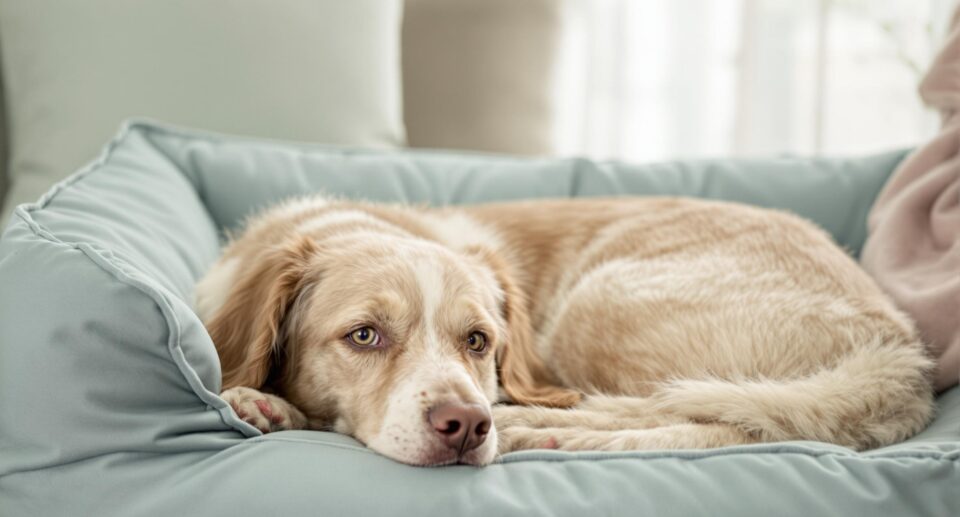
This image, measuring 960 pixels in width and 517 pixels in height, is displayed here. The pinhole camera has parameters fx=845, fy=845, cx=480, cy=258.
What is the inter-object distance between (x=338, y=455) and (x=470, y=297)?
560 millimetres

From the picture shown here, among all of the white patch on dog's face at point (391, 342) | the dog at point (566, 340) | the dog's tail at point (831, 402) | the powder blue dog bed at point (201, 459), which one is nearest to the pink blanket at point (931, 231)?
the dog at point (566, 340)

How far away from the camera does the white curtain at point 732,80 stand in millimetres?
4520

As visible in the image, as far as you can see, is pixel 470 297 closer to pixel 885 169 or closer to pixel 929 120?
pixel 885 169

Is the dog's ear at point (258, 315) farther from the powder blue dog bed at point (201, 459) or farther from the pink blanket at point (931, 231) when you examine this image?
the pink blanket at point (931, 231)

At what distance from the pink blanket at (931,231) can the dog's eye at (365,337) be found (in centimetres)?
118

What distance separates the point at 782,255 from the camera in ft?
6.52

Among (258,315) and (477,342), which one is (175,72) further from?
(477,342)

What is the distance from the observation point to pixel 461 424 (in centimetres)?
139

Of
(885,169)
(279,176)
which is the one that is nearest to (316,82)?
(279,176)

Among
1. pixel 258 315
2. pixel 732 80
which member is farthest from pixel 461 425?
pixel 732 80

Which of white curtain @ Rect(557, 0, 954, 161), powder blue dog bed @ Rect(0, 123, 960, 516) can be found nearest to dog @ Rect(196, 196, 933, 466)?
powder blue dog bed @ Rect(0, 123, 960, 516)

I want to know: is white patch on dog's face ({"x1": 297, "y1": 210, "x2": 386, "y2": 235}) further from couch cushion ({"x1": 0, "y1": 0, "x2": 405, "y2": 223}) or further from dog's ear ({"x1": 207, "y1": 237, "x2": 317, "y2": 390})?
couch cushion ({"x1": 0, "y1": 0, "x2": 405, "y2": 223})

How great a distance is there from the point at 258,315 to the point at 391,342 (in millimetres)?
307

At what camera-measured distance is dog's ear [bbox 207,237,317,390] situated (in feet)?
5.62
